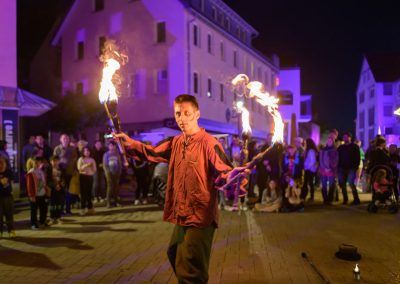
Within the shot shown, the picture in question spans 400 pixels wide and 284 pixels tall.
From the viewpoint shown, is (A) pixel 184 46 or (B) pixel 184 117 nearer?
(B) pixel 184 117

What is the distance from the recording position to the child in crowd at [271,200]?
441 inches

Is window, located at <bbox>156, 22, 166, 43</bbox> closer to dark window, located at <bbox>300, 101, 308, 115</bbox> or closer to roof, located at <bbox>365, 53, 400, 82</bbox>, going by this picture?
roof, located at <bbox>365, 53, 400, 82</bbox>

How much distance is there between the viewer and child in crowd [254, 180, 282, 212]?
1120cm

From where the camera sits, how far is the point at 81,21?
2934cm

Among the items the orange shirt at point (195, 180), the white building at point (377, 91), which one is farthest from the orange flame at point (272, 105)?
the white building at point (377, 91)

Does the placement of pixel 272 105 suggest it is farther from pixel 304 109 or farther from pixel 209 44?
pixel 304 109

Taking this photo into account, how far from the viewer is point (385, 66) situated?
166ft

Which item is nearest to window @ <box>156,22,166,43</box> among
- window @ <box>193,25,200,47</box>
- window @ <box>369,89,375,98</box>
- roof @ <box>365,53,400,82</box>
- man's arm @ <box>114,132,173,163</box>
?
window @ <box>193,25,200,47</box>

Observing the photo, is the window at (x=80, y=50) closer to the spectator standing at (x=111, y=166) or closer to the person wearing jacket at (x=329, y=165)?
the spectator standing at (x=111, y=166)

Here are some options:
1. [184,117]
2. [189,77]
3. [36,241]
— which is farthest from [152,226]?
[189,77]

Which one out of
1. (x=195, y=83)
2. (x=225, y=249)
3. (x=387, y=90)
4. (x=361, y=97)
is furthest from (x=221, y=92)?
(x=361, y=97)

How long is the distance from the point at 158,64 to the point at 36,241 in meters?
19.7

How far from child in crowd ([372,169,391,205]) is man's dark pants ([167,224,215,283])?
8.49 meters

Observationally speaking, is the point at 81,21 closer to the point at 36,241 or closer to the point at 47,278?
the point at 36,241
